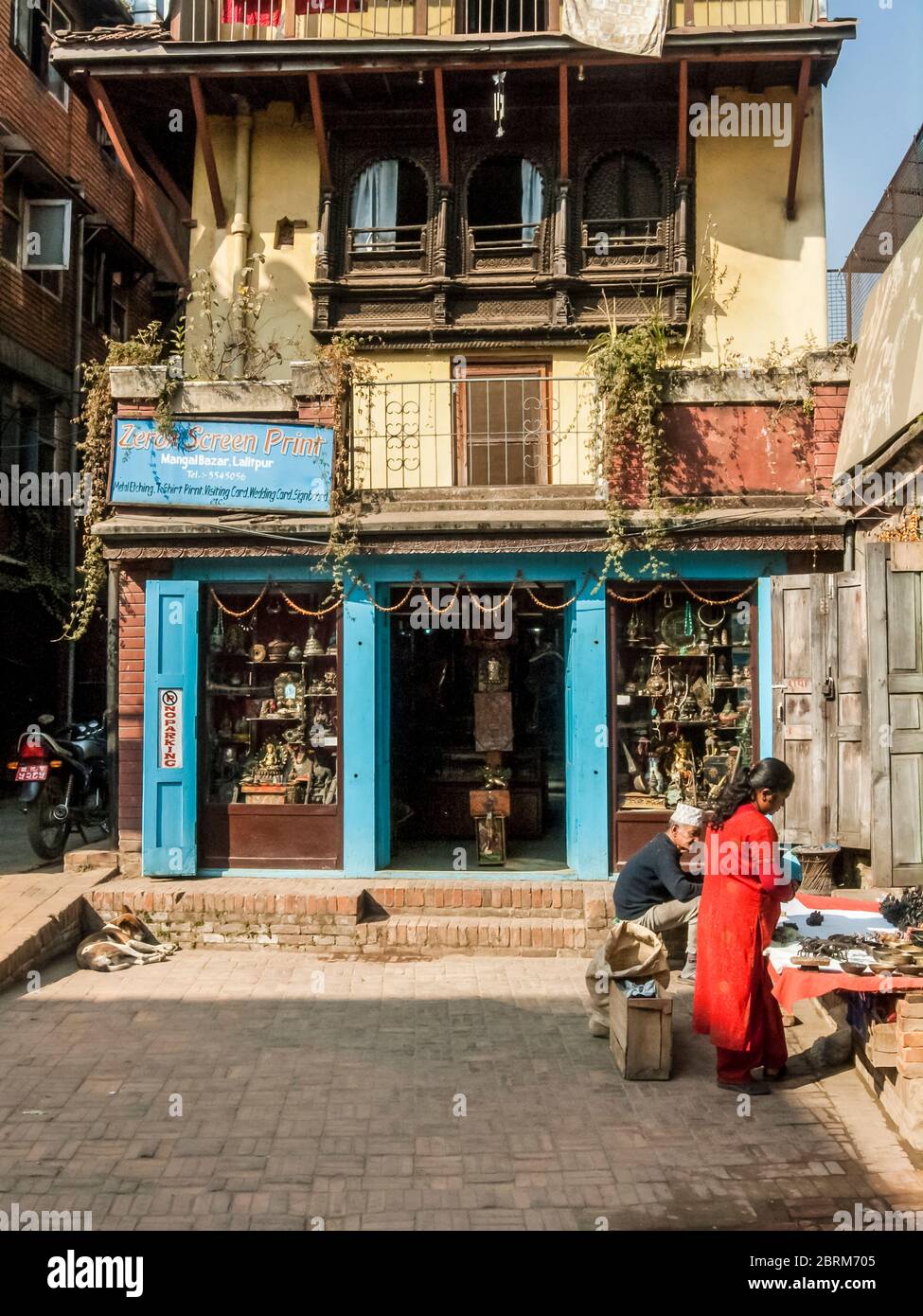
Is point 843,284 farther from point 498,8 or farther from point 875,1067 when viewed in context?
point 875,1067

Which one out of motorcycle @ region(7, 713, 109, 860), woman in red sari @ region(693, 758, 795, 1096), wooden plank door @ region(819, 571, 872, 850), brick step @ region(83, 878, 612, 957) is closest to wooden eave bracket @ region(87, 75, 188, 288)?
motorcycle @ region(7, 713, 109, 860)

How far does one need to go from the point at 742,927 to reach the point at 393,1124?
84.4 inches

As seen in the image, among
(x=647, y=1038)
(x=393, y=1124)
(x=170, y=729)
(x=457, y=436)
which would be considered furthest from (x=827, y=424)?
(x=393, y=1124)

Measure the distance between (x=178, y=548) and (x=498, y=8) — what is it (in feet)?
26.5

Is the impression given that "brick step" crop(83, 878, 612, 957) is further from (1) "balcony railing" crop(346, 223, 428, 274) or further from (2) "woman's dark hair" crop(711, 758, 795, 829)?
(1) "balcony railing" crop(346, 223, 428, 274)

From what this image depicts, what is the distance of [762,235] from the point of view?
40.0 feet

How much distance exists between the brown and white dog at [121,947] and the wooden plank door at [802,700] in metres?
5.47

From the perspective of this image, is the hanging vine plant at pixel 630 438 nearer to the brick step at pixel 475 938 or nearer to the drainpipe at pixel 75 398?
the brick step at pixel 475 938

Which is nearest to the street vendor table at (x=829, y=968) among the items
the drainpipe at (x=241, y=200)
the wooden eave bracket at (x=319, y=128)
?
the drainpipe at (x=241, y=200)

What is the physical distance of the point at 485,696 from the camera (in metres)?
10.7

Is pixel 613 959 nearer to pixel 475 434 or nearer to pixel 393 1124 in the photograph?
pixel 393 1124

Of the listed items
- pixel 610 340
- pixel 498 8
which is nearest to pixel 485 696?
pixel 610 340

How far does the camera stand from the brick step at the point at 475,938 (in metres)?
8.73

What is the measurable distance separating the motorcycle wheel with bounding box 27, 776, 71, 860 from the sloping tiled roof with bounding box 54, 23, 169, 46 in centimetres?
823
